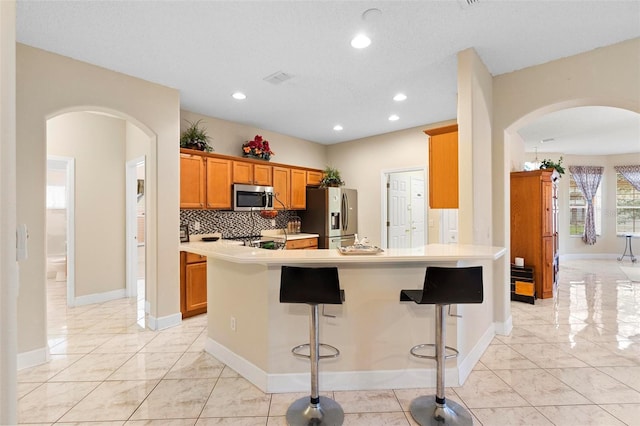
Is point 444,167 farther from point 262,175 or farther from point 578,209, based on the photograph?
point 578,209

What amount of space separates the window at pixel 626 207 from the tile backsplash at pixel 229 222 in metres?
8.77

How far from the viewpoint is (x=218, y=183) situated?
179 inches

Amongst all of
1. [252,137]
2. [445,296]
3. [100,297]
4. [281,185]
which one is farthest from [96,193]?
[445,296]

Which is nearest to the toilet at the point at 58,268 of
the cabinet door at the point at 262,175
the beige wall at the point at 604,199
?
the cabinet door at the point at 262,175

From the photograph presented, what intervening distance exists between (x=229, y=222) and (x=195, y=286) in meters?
1.35

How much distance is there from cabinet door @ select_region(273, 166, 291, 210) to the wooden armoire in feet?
12.1

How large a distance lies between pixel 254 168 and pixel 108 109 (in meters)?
2.18

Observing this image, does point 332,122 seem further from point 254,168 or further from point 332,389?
point 332,389

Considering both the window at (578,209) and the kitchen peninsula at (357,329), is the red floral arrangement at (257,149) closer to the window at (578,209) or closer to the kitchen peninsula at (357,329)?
the kitchen peninsula at (357,329)

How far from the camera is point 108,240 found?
477cm

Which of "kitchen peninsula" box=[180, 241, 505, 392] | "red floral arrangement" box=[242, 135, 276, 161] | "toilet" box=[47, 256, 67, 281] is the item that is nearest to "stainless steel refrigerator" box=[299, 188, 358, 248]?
"red floral arrangement" box=[242, 135, 276, 161]

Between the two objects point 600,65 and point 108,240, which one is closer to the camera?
point 600,65

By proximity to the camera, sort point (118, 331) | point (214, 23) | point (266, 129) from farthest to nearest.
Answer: point (266, 129)
point (118, 331)
point (214, 23)

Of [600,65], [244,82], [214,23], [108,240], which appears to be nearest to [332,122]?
[244,82]
